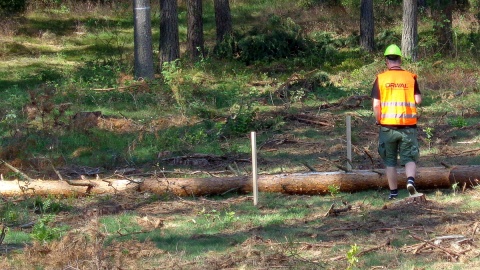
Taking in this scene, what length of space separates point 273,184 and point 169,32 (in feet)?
42.8

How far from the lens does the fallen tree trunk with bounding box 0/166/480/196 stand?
10.4 m

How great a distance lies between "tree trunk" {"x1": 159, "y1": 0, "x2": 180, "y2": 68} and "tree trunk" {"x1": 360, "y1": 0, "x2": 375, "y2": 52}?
731 centimetres

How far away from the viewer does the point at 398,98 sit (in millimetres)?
9867

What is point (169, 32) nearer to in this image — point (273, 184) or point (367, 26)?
point (367, 26)

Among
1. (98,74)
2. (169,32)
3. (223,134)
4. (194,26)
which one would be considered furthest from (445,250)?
(194,26)

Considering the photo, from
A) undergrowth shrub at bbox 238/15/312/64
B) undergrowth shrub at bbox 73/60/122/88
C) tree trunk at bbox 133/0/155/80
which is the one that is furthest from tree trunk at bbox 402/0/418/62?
undergrowth shrub at bbox 73/60/122/88

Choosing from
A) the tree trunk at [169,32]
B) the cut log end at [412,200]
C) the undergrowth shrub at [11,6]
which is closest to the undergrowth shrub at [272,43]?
the tree trunk at [169,32]

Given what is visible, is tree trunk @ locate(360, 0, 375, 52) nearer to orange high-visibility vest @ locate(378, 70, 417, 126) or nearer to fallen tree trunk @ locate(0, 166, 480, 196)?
fallen tree trunk @ locate(0, 166, 480, 196)

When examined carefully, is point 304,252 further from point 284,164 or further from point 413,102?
point 284,164

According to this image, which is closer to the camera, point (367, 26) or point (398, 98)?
point (398, 98)

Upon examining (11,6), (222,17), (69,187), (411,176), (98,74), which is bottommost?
(69,187)

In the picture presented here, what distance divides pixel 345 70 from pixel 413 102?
14040 millimetres

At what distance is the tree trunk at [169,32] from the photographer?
906 inches

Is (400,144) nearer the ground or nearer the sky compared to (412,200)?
nearer the sky
